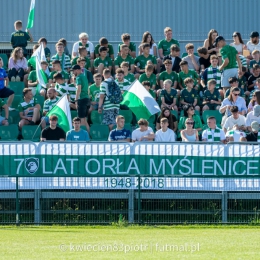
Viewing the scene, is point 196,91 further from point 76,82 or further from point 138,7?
point 138,7

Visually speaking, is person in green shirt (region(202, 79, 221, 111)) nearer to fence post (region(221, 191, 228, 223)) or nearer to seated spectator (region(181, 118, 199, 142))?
seated spectator (region(181, 118, 199, 142))

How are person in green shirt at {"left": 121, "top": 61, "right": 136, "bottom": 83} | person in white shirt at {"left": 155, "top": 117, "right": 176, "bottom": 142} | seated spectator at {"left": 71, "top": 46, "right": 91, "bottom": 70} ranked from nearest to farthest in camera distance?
person in white shirt at {"left": 155, "top": 117, "right": 176, "bottom": 142}
person in green shirt at {"left": 121, "top": 61, "right": 136, "bottom": 83}
seated spectator at {"left": 71, "top": 46, "right": 91, "bottom": 70}

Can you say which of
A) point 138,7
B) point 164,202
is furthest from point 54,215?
point 138,7

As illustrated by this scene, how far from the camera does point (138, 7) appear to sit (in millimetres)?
28703

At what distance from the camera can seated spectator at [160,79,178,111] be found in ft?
70.1

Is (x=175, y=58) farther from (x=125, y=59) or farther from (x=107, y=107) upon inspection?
(x=107, y=107)

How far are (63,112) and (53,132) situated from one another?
2.45 ft

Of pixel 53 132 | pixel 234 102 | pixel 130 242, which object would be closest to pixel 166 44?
pixel 234 102

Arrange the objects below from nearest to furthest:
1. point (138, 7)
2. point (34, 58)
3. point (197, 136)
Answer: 1. point (197, 136)
2. point (34, 58)
3. point (138, 7)

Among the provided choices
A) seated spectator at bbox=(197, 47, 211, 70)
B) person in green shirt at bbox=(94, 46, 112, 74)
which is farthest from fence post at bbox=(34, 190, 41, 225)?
seated spectator at bbox=(197, 47, 211, 70)

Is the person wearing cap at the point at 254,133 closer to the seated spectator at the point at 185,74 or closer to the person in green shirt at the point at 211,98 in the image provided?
the person in green shirt at the point at 211,98

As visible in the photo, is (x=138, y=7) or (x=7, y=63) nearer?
(x=7, y=63)

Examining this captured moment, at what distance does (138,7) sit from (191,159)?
11146 millimetres

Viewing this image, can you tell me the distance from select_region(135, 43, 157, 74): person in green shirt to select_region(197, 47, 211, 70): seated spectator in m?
1.20
